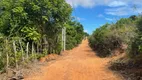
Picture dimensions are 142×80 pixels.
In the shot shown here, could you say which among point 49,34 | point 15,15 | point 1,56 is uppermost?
point 15,15

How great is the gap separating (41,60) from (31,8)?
4087 mm

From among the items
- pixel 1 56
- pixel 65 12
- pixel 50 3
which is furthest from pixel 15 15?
pixel 1 56

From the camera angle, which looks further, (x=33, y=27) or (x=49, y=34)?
(x=49, y=34)

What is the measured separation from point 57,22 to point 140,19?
32.0ft

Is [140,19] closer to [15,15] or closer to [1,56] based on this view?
[1,56]

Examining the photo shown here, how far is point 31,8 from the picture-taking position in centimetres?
1780

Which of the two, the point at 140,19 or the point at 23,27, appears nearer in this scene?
the point at 140,19

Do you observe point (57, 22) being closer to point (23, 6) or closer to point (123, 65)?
point (23, 6)

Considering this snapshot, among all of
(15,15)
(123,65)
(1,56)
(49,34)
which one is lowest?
Result: (123,65)

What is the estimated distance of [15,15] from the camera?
1712cm

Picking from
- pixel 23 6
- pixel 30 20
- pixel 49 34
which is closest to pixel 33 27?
pixel 30 20

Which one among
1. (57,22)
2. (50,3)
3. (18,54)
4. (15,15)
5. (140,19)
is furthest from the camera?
(57,22)

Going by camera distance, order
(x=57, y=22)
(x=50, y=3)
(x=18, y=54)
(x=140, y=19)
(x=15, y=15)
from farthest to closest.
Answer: (x=57, y=22) → (x=50, y=3) → (x=15, y=15) → (x=18, y=54) → (x=140, y=19)

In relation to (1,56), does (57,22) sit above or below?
above
